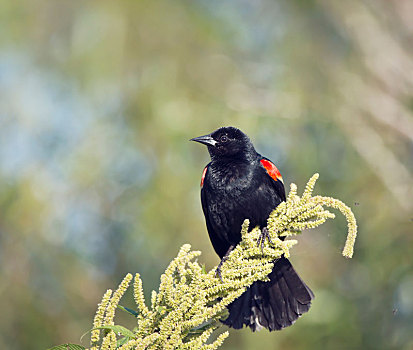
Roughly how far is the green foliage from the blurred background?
3.16m

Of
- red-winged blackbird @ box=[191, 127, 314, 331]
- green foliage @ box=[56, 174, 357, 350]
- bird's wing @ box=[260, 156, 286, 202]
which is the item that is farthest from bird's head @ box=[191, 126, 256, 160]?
green foliage @ box=[56, 174, 357, 350]

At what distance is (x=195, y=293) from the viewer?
1681mm

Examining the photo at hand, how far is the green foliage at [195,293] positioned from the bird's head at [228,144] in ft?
4.84

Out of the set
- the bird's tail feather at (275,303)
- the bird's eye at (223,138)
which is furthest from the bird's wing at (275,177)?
the bird's tail feather at (275,303)

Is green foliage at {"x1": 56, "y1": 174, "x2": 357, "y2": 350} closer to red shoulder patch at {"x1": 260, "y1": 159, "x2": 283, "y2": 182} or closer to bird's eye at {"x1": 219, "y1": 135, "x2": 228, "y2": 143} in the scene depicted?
red shoulder patch at {"x1": 260, "y1": 159, "x2": 283, "y2": 182}

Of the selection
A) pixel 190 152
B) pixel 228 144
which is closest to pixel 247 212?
pixel 228 144

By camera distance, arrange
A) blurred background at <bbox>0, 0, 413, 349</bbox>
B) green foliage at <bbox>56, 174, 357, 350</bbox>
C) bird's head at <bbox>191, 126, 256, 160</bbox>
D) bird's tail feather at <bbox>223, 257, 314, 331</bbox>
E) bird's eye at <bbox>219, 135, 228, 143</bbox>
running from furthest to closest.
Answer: blurred background at <bbox>0, 0, 413, 349</bbox> < bird's eye at <bbox>219, 135, 228, 143</bbox> < bird's head at <bbox>191, 126, 256, 160</bbox> < bird's tail feather at <bbox>223, 257, 314, 331</bbox> < green foliage at <bbox>56, 174, 357, 350</bbox>

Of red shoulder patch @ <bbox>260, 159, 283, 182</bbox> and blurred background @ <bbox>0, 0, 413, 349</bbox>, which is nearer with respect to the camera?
red shoulder patch @ <bbox>260, 159, 283, 182</bbox>

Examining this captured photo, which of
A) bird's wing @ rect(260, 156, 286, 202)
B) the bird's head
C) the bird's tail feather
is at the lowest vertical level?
the bird's tail feather

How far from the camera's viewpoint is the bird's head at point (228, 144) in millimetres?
3389

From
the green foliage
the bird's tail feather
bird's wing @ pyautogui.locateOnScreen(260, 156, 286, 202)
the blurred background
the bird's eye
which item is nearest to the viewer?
the green foliage

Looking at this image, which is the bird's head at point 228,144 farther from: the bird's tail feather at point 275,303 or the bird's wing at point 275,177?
the bird's tail feather at point 275,303

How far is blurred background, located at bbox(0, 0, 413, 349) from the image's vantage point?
18.2 feet

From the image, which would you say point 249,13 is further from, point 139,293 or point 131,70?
point 139,293
